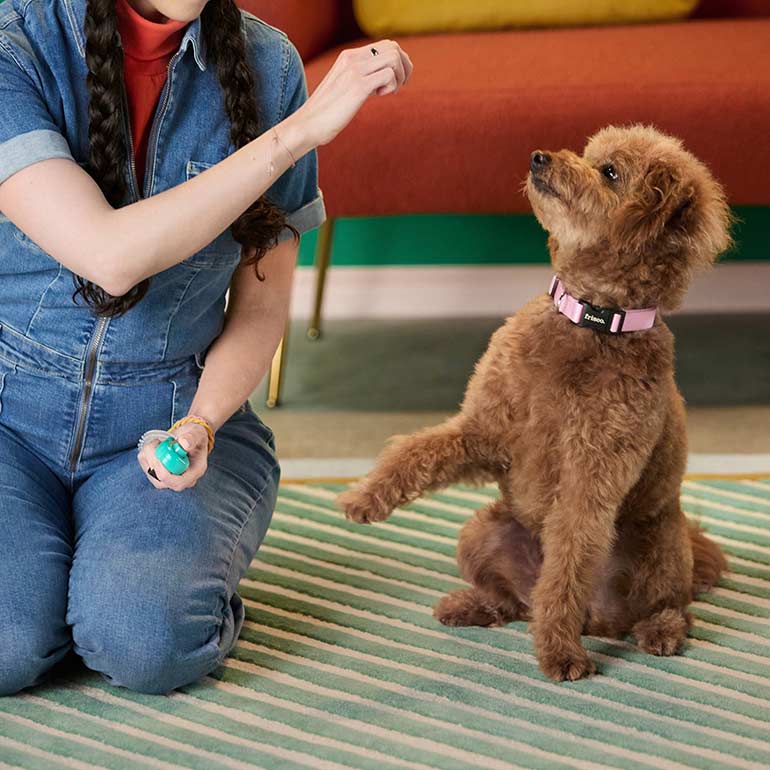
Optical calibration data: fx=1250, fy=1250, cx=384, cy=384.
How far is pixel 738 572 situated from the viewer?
1800mm

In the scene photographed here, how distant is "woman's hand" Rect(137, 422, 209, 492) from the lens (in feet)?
4.63

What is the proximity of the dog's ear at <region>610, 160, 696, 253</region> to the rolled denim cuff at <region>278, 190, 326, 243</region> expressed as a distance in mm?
417

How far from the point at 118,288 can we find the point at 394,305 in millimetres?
1781

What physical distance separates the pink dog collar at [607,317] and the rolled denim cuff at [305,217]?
0.37 m

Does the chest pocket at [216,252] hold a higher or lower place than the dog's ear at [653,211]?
lower

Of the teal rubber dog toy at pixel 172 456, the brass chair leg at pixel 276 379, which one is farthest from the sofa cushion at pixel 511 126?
the teal rubber dog toy at pixel 172 456

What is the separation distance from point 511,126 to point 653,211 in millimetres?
727

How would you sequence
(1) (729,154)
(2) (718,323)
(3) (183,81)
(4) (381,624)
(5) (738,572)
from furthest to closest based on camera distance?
(2) (718,323), (1) (729,154), (5) (738,572), (4) (381,624), (3) (183,81)

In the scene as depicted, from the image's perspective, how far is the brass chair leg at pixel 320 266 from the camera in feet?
9.14

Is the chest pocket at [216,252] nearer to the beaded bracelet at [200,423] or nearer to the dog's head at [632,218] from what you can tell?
the beaded bracelet at [200,423]

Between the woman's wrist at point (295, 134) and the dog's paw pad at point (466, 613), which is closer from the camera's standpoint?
the woman's wrist at point (295, 134)

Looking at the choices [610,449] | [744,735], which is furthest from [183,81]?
[744,735]

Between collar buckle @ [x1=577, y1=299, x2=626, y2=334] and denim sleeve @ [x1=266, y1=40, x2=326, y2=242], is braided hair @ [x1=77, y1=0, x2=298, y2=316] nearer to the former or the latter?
denim sleeve @ [x1=266, y1=40, x2=326, y2=242]

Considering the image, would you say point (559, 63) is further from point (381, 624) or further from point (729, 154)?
point (381, 624)
